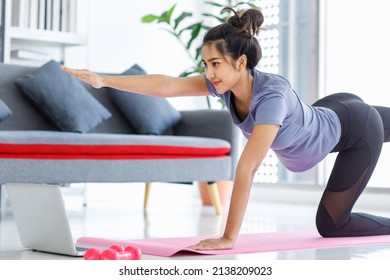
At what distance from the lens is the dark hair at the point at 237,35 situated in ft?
7.95

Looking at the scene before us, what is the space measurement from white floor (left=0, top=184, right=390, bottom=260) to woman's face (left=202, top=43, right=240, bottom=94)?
0.60 metres

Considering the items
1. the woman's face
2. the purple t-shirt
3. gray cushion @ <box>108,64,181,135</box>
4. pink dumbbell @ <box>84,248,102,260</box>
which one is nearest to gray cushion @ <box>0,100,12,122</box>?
gray cushion @ <box>108,64,181,135</box>

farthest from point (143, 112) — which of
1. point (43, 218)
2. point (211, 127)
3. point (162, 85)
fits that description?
point (43, 218)

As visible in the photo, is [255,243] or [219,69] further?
[255,243]

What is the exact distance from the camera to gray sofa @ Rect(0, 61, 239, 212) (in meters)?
3.62

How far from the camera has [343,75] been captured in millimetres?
5453

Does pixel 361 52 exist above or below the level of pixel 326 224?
above

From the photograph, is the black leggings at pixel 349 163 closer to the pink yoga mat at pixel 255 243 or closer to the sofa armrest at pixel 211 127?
the pink yoga mat at pixel 255 243

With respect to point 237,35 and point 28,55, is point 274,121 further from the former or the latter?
point 28,55

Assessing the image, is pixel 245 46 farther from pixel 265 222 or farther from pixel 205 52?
pixel 265 222

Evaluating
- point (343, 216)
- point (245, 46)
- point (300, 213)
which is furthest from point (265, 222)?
point (245, 46)

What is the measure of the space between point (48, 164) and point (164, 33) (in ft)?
9.64

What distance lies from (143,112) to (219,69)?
7.28 ft

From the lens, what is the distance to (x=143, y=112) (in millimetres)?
4609
